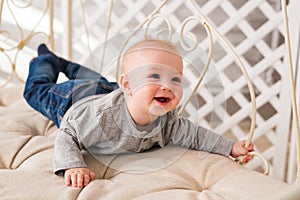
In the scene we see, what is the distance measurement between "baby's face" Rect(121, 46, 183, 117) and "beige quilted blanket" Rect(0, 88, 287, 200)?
0.41ft

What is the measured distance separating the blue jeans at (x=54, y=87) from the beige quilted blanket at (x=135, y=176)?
102 millimetres

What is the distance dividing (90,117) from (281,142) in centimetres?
92

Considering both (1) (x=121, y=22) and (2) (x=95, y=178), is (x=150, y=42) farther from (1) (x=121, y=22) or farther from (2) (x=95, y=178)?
(1) (x=121, y=22)

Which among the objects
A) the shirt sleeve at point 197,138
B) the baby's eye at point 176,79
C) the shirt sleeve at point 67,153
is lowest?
the shirt sleeve at point 197,138

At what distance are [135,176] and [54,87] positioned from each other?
1.49 feet

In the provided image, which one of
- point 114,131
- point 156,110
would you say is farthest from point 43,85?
point 156,110

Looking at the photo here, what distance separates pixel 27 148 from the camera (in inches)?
42.9

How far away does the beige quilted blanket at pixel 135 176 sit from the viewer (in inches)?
34.9

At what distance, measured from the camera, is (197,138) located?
3.59ft

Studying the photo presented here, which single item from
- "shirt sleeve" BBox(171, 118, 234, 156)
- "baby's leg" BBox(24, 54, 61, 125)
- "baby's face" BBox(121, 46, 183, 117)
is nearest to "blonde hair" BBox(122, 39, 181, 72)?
"baby's face" BBox(121, 46, 183, 117)

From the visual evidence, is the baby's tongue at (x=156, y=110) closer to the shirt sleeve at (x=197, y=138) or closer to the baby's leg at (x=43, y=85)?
the shirt sleeve at (x=197, y=138)

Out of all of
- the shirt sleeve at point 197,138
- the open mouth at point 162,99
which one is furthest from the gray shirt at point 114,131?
the open mouth at point 162,99

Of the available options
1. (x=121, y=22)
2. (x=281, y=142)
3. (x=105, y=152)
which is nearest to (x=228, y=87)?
(x=281, y=142)

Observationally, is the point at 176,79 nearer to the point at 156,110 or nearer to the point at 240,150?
the point at 156,110
